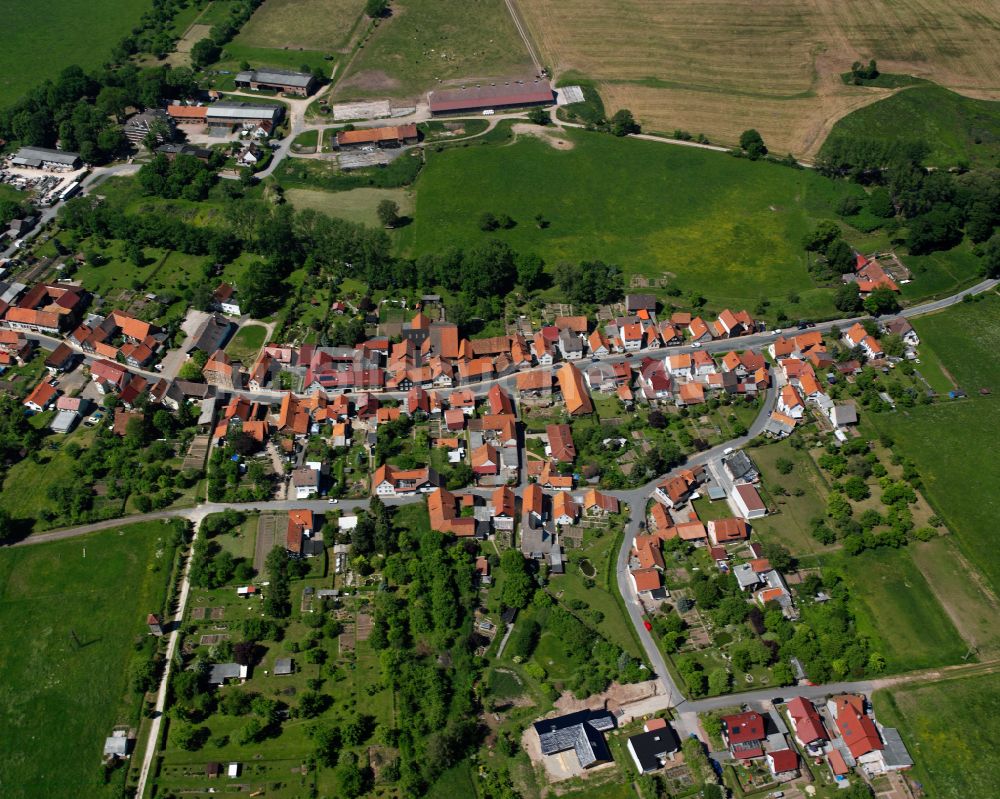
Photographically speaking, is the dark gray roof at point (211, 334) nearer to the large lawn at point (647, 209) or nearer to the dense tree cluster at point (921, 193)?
the large lawn at point (647, 209)

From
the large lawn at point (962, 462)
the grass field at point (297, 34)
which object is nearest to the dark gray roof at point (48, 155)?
the grass field at point (297, 34)

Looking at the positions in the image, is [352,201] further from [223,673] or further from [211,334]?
[223,673]

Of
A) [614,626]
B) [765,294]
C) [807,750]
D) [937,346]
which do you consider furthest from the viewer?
[765,294]

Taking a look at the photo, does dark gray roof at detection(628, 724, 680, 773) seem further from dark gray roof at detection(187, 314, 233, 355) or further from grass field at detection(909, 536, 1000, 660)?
dark gray roof at detection(187, 314, 233, 355)

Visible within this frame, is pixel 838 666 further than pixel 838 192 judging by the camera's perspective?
No

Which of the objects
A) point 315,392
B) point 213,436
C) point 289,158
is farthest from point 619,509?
point 289,158

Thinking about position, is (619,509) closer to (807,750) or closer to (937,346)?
(807,750)

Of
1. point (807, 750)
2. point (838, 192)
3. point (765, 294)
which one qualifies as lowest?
point (807, 750)

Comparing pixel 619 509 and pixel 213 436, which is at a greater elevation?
pixel 213 436
